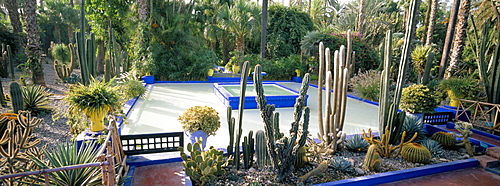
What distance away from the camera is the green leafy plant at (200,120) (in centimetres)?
423

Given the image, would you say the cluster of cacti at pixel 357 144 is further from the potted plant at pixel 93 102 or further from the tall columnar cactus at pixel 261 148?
the potted plant at pixel 93 102

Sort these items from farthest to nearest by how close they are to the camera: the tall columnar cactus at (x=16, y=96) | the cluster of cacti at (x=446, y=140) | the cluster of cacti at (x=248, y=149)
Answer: the tall columnar cactus at (x=16, y=96) < the cluster of cacti at (x=446, y=140) < the cluster of cacti at (x=248, y=149)

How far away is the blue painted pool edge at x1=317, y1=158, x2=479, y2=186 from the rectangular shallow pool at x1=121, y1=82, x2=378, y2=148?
202 cm

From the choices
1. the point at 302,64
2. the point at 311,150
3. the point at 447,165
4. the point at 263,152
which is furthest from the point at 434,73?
the point at 263,152

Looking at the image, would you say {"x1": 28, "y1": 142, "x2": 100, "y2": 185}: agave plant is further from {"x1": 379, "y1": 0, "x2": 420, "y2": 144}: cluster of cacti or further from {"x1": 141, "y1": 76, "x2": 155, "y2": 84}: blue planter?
{"x1": 141, "y1": 76, "x2": 155, "y2": 84}: blue planter

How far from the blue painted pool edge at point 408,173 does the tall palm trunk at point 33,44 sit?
32.1 feet

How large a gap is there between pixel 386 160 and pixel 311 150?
1.15m

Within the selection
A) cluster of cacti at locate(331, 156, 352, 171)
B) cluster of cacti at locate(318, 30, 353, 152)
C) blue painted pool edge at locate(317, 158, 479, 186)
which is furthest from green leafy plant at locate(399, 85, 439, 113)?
cluster of cacti at locate(331, 156, 352, 171)

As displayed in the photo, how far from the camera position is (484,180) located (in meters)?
3.88

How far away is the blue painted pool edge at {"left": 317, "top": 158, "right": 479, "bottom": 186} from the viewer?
138 inches

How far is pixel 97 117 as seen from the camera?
3.89 m

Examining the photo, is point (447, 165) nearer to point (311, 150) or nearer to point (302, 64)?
point (311, 150)

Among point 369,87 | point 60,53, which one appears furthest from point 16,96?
point 60,53

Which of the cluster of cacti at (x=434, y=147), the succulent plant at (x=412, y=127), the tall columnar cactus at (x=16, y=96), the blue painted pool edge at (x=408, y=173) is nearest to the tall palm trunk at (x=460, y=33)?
the succulent plant at (x=412, y=127)
